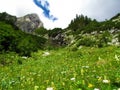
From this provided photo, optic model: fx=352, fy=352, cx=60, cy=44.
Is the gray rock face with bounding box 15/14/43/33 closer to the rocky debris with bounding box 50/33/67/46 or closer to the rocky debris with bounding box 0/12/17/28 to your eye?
the rocky debris with bounding box 0/12/17/28

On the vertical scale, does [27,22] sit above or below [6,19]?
above

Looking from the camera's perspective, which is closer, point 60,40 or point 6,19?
point 6,19

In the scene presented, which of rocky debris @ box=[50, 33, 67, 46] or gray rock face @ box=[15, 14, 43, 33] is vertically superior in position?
gray rock face @ box=[15, 14, 43, 33]

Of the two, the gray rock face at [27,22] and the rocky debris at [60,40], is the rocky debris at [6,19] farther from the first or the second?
the gray rock face at [27,22]

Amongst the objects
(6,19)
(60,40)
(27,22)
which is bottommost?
(60,40)

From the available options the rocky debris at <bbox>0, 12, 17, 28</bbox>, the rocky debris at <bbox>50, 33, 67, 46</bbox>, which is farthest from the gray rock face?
the rocky debris at <bbox>50, 33, 67, 46</bbox>

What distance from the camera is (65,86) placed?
8.80 m

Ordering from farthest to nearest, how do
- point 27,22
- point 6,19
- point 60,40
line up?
point 27,22 < point 60,40 < point 6,19

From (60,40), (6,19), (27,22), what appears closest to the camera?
(6,19)

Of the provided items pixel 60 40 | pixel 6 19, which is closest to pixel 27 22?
pixel 60 40

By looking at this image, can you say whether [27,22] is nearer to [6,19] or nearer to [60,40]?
[60,40]

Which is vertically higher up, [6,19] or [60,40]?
[6,19]

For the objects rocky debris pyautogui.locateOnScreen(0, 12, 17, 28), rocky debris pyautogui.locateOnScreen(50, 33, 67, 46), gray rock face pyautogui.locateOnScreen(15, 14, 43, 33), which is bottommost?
rocky debris pyautogui.locateOnScreen(50, 33, 67, 46)

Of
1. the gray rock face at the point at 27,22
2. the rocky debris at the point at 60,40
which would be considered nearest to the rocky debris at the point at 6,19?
the rocky debris at the point at 60,40
